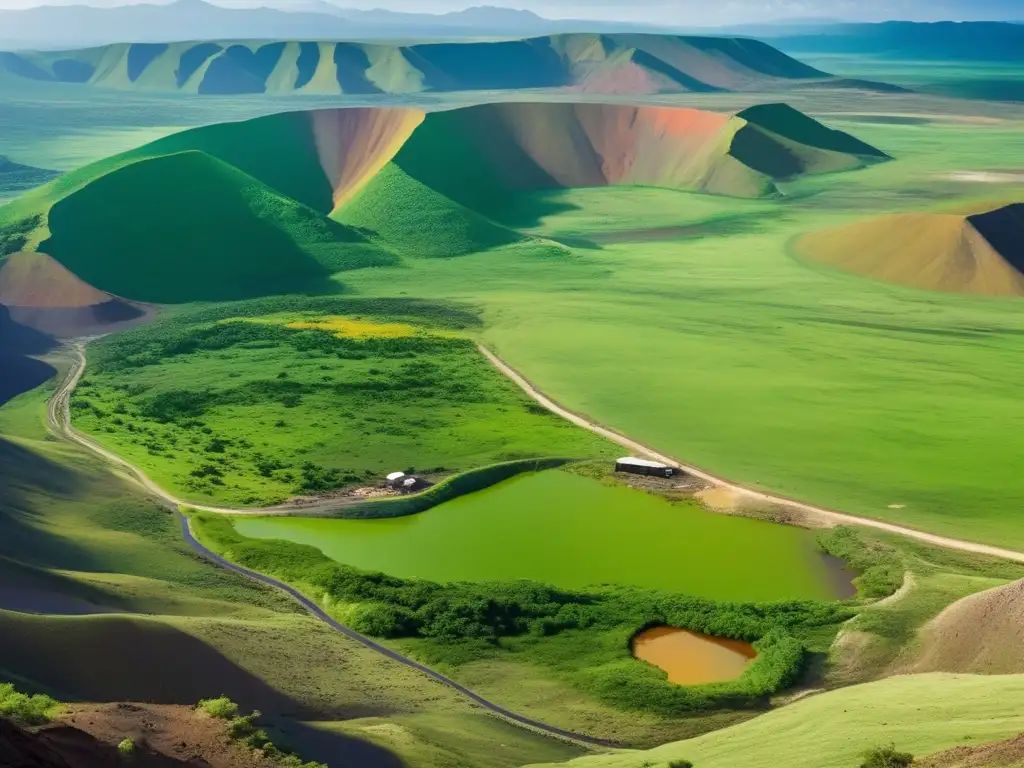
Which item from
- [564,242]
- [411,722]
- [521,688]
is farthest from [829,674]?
[564,242]

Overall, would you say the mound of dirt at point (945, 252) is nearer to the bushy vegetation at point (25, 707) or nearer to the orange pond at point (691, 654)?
the orange pond at point (691, 654)

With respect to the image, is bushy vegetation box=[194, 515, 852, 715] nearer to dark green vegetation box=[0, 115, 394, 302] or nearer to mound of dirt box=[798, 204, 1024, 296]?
dark green vegetation box=[0, 115, 394, 302]

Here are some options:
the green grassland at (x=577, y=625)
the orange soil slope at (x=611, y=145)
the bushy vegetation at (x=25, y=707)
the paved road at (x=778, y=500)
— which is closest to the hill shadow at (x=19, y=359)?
the paved road at (x=778, y=500)

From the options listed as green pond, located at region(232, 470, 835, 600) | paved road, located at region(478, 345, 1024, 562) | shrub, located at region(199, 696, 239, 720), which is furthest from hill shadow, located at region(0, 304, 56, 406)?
shrub, located at region(199, 696, 239, 720)

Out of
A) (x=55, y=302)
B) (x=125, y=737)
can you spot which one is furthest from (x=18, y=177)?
(x=125, y=737)

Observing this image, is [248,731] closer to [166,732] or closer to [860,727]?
[166,732]

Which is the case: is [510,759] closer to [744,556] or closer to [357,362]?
[744,556]
